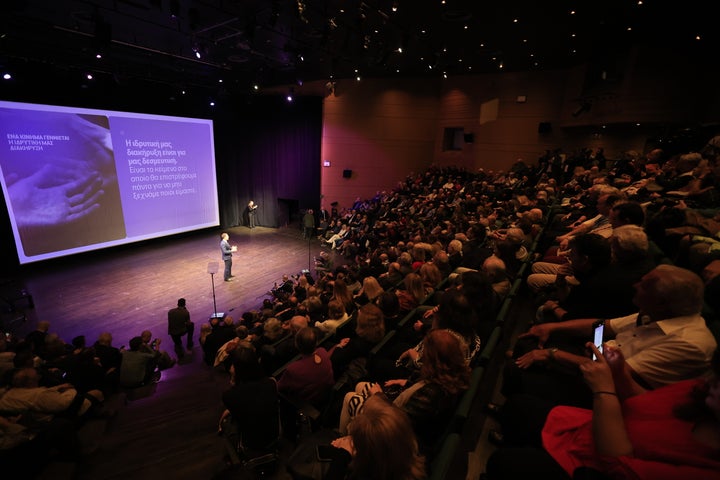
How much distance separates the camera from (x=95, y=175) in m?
9.19

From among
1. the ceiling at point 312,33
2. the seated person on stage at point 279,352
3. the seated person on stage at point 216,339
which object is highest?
the ceiling at point 312,33

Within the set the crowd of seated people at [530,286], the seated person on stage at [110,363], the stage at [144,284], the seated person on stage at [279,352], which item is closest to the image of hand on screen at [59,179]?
the stage at [144,284]

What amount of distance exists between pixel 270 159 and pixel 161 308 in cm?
866

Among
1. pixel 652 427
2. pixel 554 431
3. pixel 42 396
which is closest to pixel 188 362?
pixel 42 396

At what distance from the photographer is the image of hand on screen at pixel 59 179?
7762 mm

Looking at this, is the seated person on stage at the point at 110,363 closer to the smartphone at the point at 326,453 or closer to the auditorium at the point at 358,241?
the auditorium at the point at 358,241

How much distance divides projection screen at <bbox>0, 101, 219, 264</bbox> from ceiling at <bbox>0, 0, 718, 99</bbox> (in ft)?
3.84

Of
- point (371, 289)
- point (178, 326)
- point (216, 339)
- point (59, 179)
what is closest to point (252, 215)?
point (59, 179)

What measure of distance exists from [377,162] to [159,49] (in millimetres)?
8158

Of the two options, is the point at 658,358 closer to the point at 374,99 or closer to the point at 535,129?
the point at 535,129

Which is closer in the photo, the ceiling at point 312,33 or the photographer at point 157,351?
the photographer at point 157,351

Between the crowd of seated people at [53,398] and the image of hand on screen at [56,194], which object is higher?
the image of hand on screen at [56,194]

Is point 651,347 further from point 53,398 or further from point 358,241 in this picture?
point 358,241

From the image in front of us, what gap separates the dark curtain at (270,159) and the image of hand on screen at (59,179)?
13.9 ft
